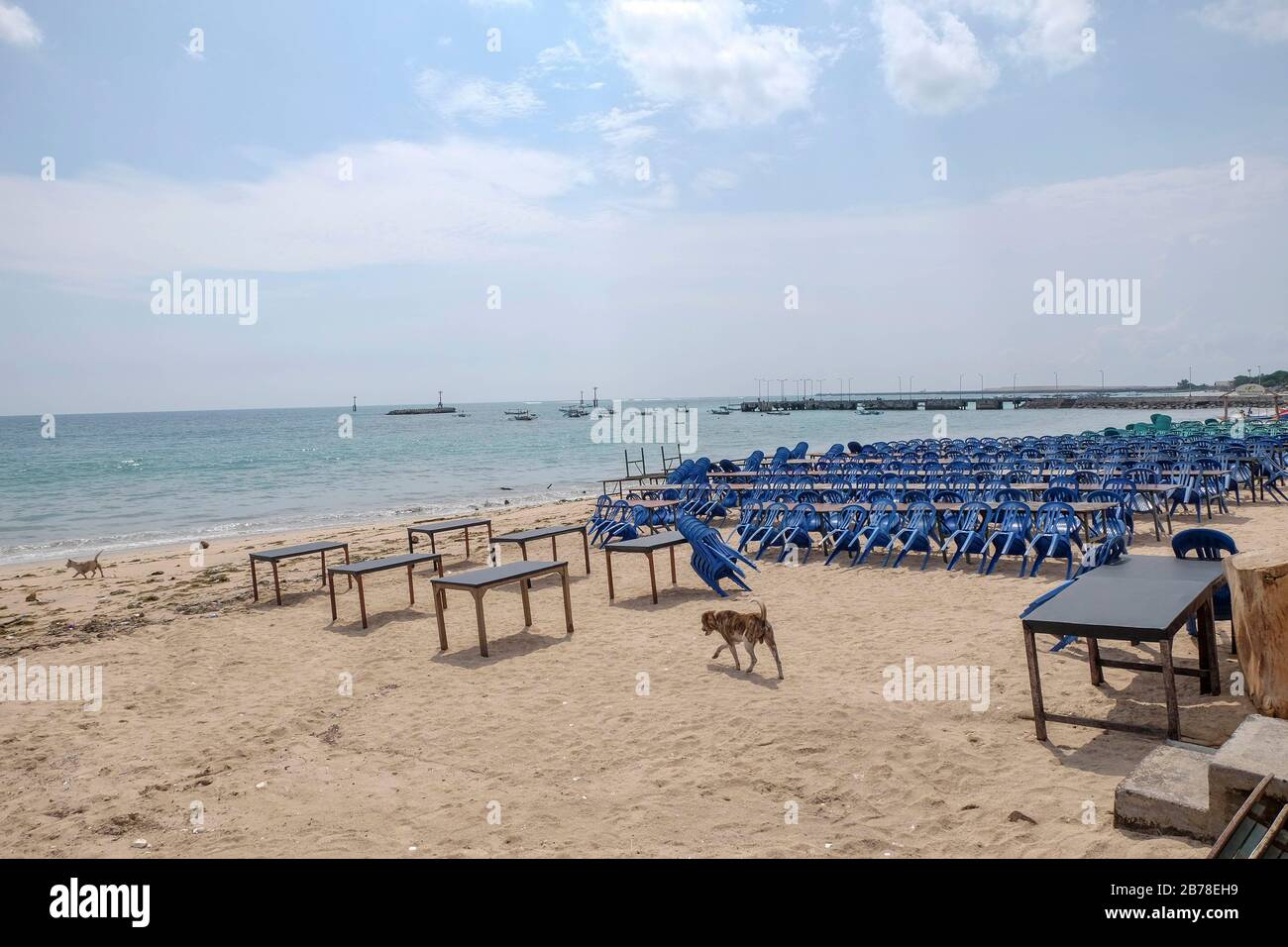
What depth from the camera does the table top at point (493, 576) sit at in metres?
7.06

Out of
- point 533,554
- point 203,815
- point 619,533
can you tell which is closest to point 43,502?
point 533,554

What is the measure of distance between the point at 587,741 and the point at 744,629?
1616 mm

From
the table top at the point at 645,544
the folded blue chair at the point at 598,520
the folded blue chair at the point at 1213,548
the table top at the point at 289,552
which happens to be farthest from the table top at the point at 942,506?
the table top at the point at 289,552

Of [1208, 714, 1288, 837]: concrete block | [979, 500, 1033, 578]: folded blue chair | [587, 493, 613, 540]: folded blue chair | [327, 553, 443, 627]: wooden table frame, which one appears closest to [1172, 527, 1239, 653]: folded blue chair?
[1208, 714, 1288, 837]: concrete block

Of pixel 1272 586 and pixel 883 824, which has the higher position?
pixel 1272 586

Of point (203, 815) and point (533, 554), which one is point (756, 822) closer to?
point (203, 815)

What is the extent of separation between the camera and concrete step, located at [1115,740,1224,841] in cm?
323

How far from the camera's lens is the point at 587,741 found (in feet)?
16.3

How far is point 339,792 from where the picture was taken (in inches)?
175

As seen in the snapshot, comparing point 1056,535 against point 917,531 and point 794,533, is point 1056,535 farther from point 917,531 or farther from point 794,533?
point 794,533

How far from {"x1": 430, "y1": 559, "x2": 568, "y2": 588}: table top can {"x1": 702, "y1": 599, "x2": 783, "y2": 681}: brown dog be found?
189 cm

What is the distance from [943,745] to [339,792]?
328 centimetres

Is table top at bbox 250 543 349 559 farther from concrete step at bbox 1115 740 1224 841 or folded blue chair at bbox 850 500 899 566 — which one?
concrete step at bbox 1115 740 1224 841
